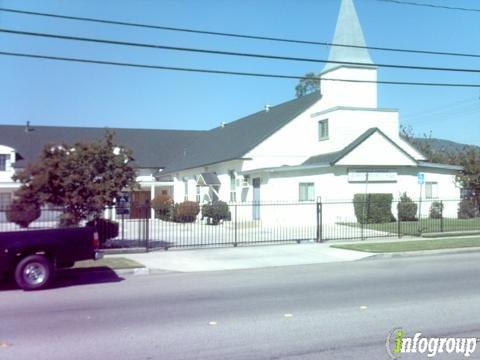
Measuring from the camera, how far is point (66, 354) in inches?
263

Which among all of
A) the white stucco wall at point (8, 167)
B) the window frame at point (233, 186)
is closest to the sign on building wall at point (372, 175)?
the window frame at point (233, 186)

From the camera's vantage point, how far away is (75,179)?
1714cm

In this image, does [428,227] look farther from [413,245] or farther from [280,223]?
[280,223]

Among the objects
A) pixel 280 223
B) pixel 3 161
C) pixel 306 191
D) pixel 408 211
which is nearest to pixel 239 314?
pixel 280 223

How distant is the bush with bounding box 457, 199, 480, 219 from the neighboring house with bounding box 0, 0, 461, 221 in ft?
2.26

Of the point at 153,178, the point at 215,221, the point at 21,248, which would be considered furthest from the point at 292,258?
the point at 153,178

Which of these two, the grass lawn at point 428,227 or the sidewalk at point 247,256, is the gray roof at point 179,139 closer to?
the grass lawn at point 428,227

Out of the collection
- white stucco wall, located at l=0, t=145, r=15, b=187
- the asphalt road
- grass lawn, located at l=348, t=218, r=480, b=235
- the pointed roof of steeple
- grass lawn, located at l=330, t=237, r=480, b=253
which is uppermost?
the pointed roof of steeple

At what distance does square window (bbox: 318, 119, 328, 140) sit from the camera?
3431 centimetres

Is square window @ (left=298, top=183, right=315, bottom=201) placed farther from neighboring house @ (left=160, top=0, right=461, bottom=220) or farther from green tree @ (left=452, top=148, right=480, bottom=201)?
green tree @ (left=452, top=148, right=480, bottom=201)

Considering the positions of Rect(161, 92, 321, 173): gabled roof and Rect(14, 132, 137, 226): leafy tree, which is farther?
Rect(161, 92, 321, 173): gabled roof

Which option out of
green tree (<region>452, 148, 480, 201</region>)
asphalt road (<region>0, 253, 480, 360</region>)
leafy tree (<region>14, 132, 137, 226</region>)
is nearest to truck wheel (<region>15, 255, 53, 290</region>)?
asphalt road (<region>0, 253, 480, 360</region>)

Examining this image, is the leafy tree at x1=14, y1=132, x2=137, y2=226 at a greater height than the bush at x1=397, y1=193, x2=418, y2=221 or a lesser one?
greater
